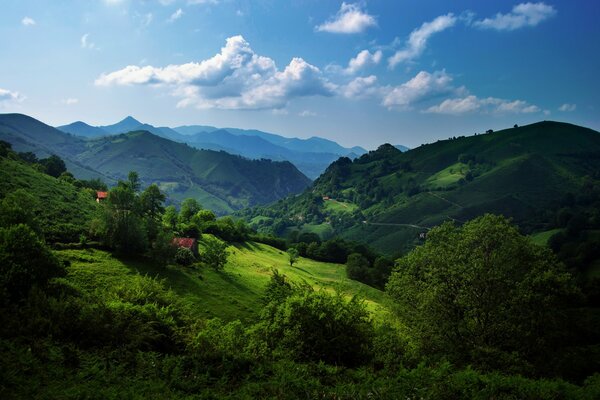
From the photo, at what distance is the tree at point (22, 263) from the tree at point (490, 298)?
34656 millimetres

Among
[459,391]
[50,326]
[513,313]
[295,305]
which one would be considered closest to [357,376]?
[459,391]

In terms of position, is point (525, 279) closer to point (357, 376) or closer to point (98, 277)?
point (357, 376)

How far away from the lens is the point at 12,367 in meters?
17.0

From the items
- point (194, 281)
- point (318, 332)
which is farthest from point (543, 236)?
point (318, 332)

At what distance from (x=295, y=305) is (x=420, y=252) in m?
23.9

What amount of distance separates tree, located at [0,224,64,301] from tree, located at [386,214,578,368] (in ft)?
114

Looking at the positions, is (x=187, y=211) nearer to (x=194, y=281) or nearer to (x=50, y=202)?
(x=50, y=202)

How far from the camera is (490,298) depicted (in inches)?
1348

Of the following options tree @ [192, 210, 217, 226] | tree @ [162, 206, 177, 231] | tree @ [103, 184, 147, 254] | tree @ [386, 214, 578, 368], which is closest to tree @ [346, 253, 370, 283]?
tree @ [192, 210, 217, 226]

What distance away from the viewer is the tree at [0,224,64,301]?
2888 cm

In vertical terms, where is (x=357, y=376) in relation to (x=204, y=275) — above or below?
above

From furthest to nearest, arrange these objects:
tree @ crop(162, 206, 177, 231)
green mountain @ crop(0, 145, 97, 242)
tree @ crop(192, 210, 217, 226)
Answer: tree @ crop(192, 210, 217, 226) → tree @ crop(162, 206, 177, 231) → green mountain @ crop(0, 145, 97, 242)

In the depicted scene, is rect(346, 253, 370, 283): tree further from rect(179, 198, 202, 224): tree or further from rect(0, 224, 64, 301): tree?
rect(0, 224, 64, 301): tree

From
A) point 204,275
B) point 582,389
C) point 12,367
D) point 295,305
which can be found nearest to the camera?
point 12,367
